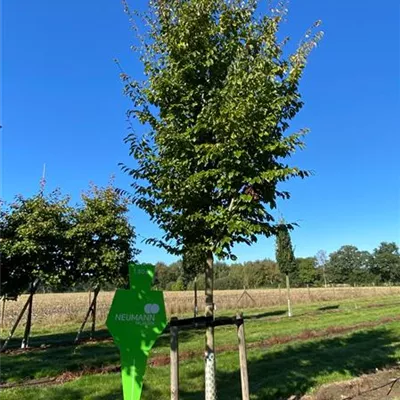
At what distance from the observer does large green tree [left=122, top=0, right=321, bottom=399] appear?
6082 mm

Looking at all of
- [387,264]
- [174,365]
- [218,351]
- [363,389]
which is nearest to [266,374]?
[363,389]

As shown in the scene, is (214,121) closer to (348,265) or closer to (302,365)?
(302,365)

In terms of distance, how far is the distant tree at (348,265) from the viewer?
11850 cm

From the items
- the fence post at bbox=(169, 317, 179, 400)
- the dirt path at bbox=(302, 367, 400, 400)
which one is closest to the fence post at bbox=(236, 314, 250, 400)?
the fence post at bbox=(169, 317, 179, 400)

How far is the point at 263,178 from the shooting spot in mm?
6098

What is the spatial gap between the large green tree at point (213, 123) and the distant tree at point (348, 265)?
11289 centimetres

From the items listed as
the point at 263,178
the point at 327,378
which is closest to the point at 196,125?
the point at 263,178

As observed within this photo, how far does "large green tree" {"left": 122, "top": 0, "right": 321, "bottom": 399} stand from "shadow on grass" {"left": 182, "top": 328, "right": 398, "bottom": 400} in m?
2.20

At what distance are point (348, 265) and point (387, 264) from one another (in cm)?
1115

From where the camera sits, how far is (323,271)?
11906 centimetres

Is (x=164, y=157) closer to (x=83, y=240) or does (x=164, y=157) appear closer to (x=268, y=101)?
(x=268, y=101)

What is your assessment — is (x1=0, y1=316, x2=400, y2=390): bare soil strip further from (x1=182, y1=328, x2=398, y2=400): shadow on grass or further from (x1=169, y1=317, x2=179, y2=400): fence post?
(x1=169, y1=317, x2=179, y2=400): fence post

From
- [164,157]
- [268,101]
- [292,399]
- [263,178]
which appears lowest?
[292,399]

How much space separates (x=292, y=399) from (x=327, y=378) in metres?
1.50
